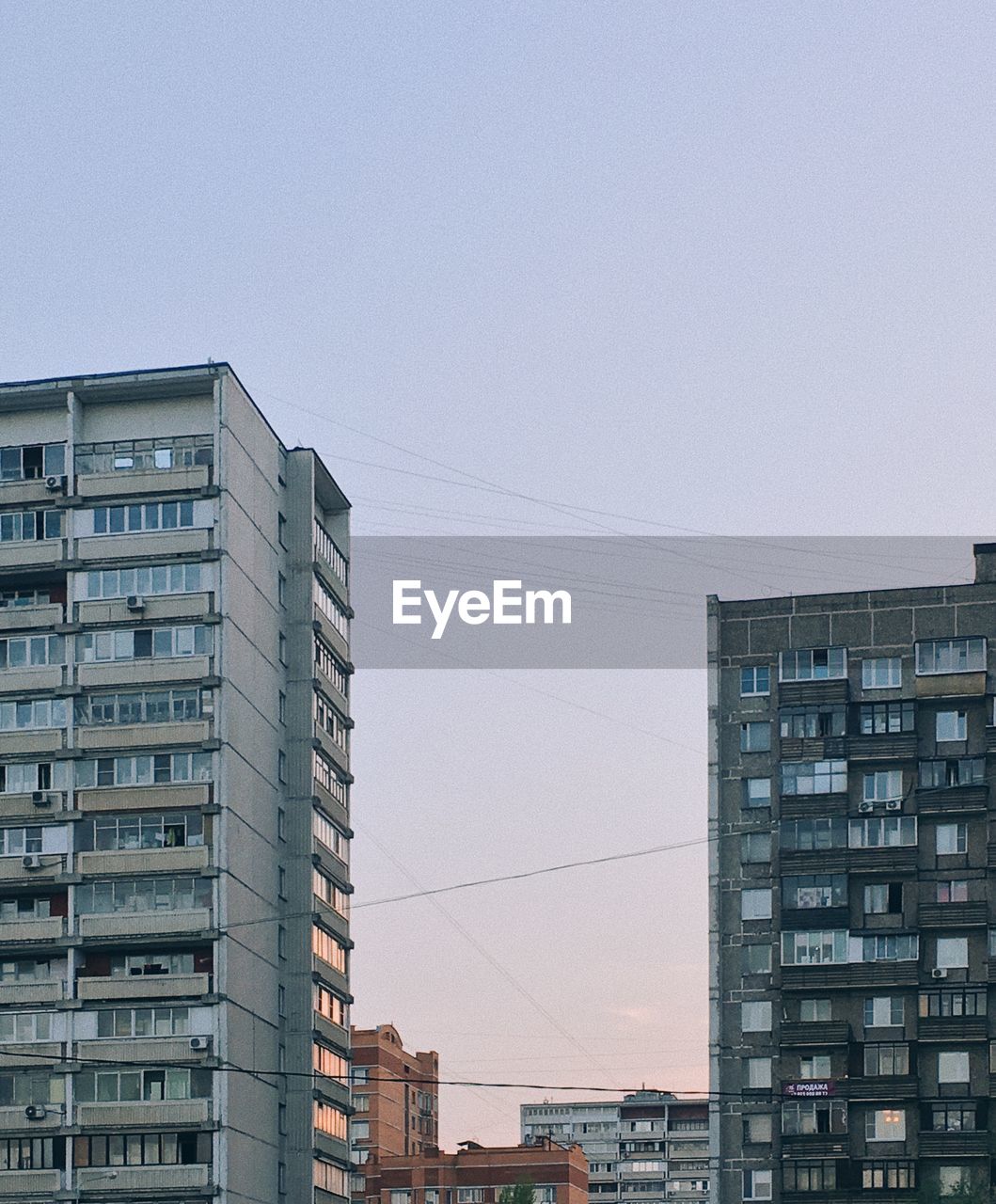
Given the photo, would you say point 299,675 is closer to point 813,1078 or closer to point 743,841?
point 743,841

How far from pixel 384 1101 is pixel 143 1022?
95270mm

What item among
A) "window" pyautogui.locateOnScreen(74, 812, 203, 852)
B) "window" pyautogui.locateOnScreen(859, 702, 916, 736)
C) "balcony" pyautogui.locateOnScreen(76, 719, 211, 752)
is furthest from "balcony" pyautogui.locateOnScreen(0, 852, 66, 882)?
"window" pyautogui.locateOnScreen(859, 702, 916, 736)

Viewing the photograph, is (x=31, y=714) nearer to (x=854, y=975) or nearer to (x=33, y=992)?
(x=33, y=992)

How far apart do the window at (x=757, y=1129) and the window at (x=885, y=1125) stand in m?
4.94

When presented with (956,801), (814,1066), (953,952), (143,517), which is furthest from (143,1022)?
(956,801)

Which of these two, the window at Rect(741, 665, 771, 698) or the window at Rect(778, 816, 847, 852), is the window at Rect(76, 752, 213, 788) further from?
the window at Rect(778, 816, 847, 852)

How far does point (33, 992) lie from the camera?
91.1 metres

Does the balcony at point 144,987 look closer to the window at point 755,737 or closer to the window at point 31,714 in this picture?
the window at point 31,714

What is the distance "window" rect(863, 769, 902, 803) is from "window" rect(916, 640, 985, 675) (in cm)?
560

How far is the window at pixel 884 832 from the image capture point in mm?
111750

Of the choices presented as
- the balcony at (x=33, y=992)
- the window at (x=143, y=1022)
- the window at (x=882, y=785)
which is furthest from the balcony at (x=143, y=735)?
the window at (x=882, y=785)

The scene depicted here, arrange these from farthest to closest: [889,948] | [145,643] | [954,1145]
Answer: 1. [889,948]
2. [954,1145]
3. [145,643]

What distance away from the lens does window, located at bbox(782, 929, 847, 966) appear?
110688mm

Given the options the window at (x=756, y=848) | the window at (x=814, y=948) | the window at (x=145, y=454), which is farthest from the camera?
the window at (x=756, y=848)
